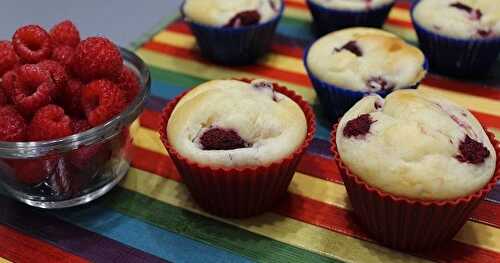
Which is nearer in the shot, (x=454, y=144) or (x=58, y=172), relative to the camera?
(x=454, y=144)

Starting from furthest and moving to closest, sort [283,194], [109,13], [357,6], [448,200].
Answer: [109,13], [357,6], [283,194], [448,200]

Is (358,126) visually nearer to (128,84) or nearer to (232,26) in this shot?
(128,84)

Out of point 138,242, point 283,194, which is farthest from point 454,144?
point 138,242

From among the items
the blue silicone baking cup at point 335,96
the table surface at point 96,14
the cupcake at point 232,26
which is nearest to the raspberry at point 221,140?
the blue silicone baking cup at point 335,96

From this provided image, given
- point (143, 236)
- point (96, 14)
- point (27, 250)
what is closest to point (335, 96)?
point (143, 236)

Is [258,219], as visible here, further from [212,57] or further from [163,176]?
[212,57]

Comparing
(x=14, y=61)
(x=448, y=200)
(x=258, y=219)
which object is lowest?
(x=258, y=219)

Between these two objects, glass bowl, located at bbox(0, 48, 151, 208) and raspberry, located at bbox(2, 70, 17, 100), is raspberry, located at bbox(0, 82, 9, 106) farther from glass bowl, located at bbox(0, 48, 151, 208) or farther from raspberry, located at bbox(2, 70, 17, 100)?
glass bowl, located at bbox(0, 48, 151, 208)
